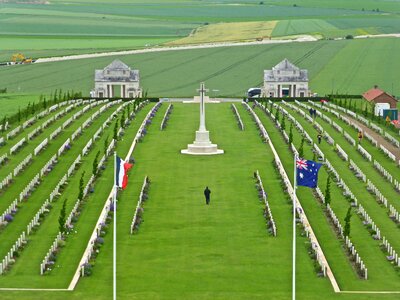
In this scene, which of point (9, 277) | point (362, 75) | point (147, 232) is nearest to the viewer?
point (9, 277)

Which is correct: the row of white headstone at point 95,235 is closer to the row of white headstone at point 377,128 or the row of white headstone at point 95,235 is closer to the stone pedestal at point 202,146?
the stone pedestal at point 202,146

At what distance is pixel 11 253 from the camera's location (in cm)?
6153

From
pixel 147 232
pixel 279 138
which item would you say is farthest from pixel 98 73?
pixel 147 232

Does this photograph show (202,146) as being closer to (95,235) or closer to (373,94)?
(95,235)

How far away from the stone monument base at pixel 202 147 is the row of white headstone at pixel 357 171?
1068 centimetres

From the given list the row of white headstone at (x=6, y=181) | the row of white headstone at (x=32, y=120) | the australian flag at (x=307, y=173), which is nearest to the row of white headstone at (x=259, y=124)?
the row of white headstone at (x=32, y=120)

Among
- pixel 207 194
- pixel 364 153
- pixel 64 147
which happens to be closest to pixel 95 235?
pixel 207 194

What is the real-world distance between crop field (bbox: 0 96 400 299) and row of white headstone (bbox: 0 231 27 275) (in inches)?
8.1

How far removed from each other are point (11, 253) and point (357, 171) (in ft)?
103

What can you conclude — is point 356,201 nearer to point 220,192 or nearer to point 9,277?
point 220,192

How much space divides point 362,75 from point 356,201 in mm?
111154

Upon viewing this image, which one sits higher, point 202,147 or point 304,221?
point 304,221

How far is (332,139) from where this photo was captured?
10394cm

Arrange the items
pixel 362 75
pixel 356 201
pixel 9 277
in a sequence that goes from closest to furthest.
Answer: pixel 9 277 < pixel 356 201 < pixel 362 75
